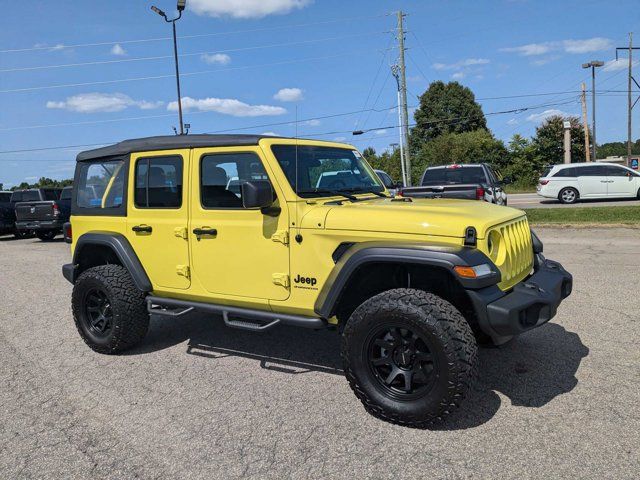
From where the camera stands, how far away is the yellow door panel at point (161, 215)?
14.0 ft

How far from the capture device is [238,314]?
3.99 meters

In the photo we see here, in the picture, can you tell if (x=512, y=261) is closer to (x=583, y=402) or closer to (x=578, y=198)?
(x=583, y=402)

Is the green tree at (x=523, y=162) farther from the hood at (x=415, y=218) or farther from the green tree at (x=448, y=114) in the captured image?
the hood at (x=415, y=218)

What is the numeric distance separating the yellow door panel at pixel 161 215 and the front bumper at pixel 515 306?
245cm

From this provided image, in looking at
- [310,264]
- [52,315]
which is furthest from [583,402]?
[52,315]

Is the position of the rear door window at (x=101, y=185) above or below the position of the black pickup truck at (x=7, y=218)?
above

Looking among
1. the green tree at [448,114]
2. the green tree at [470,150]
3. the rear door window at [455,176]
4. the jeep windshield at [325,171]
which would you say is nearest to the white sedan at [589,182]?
the rear door window at [455,176]

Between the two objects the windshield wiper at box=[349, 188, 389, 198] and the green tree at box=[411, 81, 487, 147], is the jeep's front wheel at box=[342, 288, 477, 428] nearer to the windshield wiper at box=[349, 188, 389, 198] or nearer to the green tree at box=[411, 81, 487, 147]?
the windshield wiper at box=[349, 188, 389, 198]

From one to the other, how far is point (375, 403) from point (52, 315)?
16.3 feet

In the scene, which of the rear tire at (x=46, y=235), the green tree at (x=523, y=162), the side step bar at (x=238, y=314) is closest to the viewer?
the side step bar at (x=238, y=314)

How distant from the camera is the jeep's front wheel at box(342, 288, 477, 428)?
303cm

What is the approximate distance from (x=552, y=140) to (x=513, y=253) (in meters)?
39.3

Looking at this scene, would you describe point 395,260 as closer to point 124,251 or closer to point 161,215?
point 161,215

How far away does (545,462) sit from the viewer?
8.93ft
